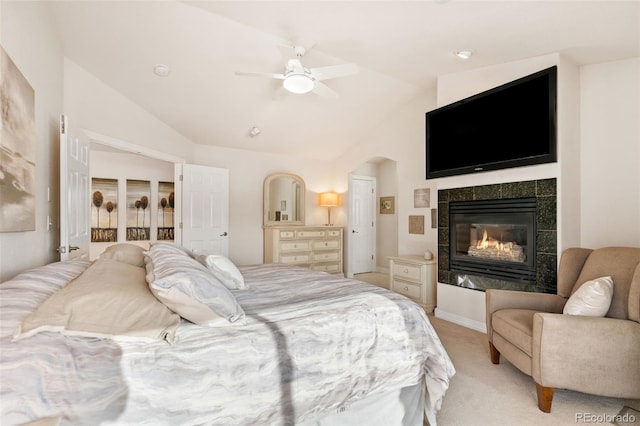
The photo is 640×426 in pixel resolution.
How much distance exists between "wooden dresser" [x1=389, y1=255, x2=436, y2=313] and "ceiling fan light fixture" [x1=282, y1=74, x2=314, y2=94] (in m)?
2.49

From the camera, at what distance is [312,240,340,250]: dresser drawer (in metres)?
5.61

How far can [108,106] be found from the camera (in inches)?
137

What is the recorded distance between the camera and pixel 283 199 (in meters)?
5.86

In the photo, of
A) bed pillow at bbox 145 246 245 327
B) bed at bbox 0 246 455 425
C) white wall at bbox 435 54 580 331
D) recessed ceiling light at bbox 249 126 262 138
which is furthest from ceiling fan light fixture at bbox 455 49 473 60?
bed pillow at bbox 145 246 245 327

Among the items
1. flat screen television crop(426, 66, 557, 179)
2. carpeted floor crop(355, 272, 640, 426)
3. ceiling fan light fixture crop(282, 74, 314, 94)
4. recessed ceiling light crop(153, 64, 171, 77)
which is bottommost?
carpeted floor crop(355, 272, 640, 426)

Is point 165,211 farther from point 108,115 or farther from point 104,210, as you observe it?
point 108,115

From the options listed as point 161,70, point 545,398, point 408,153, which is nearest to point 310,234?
point 408,153

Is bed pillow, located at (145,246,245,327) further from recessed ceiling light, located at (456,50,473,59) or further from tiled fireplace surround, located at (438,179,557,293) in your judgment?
recessed ceiling light, located at (456,50,473,59)

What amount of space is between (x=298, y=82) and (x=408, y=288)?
288cm

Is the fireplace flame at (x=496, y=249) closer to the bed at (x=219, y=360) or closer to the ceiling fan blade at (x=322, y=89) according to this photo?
the bed at (x=219, y=360)

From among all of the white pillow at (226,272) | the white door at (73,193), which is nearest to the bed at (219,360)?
the white pillow at (226,272)

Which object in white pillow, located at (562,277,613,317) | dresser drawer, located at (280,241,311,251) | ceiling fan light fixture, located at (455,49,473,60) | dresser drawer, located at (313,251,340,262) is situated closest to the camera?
white pillow, located at (562,277,613,317)

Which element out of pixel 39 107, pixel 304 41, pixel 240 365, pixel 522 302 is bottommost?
pixel 522 302

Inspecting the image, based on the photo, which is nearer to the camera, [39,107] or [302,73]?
[39,107]
